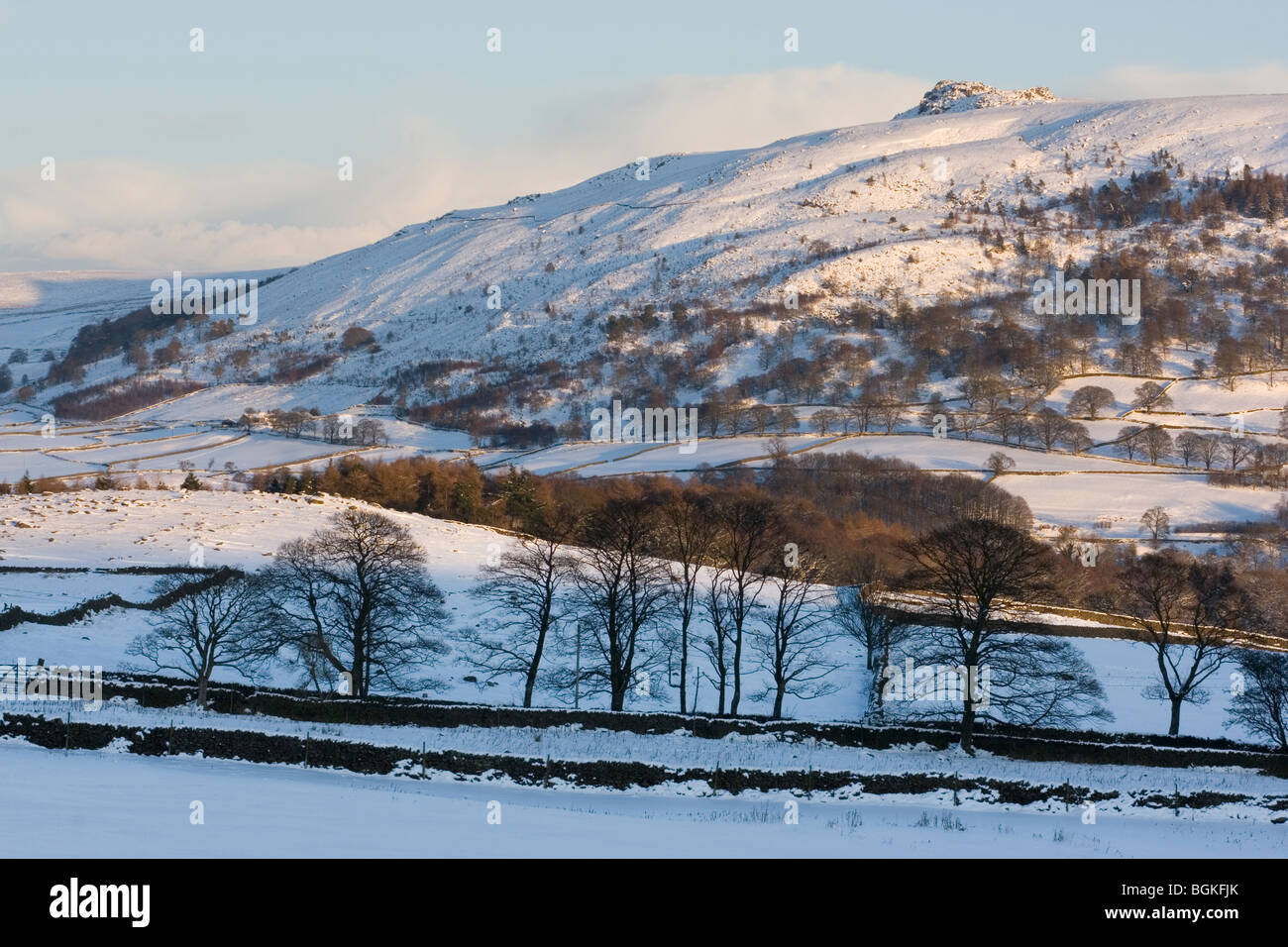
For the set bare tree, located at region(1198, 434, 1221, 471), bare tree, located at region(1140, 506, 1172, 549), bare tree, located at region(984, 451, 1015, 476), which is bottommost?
bare tree, located at region(1140, 506, 1172, 549)

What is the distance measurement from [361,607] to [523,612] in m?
8.90

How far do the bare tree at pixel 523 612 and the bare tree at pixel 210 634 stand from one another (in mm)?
8978

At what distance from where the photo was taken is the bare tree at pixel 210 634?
41219 mm

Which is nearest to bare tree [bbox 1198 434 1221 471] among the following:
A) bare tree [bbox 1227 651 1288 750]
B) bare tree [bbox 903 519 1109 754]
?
bare tree [bbox 1227 651 1288 750]

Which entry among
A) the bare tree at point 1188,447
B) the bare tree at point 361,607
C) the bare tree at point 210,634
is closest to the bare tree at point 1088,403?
the bare tree at point 1188,447

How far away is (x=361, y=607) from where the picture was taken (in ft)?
151

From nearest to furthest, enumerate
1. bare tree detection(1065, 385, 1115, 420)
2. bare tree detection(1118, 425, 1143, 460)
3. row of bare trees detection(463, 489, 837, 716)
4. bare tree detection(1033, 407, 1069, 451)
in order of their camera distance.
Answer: row of bare trees detection(463, 489, 837, 716), bare tree detection(1118, 425, 1143, 460), bare tree detection(1033, 407, 1069, 451), bare tree detection(1065, 385, 1115, 420)

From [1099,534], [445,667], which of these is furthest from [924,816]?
[1099,534]

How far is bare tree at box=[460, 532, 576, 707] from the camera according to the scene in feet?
156

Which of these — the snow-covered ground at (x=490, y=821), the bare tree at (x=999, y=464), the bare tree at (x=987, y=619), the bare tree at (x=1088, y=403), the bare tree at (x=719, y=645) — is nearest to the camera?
the snow-covered ground at (x=490, y=821)

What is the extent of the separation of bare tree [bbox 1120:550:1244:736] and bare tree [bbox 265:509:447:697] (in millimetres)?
29378

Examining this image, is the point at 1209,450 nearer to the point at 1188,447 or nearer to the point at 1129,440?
the point at 1188,447

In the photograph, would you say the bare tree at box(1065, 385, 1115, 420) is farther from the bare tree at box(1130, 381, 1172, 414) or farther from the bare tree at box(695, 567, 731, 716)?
the bare tree at box(695, 567, 731, 716)

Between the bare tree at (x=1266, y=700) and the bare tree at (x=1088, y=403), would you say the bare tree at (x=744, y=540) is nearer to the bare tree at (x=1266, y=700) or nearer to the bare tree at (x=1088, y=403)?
the bare tree at (x=1266, y=700)
